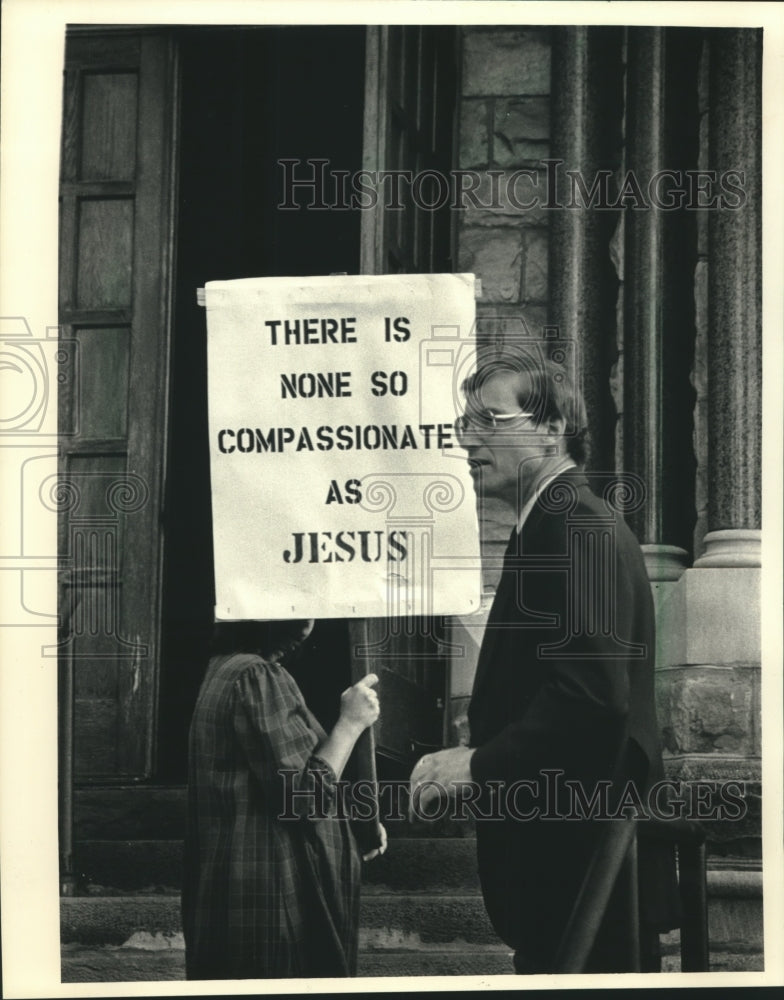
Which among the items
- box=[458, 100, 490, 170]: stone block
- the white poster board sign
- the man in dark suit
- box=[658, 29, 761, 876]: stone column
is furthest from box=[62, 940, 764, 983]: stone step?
box=[458, 100, 490, 170]: stone block

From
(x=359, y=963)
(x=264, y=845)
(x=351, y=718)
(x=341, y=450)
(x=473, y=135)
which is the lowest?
(x=359, y=963)

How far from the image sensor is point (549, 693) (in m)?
6.43

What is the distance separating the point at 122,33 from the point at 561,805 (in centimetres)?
322

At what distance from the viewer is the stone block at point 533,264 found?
6.69m

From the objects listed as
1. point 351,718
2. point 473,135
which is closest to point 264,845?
point 351,718

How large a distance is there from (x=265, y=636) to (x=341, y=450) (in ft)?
2.35

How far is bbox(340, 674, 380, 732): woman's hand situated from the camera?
256 inches

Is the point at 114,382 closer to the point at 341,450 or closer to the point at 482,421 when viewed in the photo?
the point at 341,450

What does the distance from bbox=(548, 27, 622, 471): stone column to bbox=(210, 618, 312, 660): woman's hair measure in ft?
4.02

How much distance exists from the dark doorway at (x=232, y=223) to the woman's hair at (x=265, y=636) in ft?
0.22

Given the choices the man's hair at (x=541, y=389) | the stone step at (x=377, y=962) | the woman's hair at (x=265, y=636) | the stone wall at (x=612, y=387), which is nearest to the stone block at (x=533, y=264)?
the stone wall at (x=612, y=387)

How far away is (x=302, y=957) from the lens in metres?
6.37

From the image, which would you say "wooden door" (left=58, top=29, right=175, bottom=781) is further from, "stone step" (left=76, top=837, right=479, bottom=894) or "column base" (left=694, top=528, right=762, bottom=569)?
"column base" (left=694, top=528, right=762, bottom=569)

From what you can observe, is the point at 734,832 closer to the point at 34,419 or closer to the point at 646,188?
the point at 646,188
